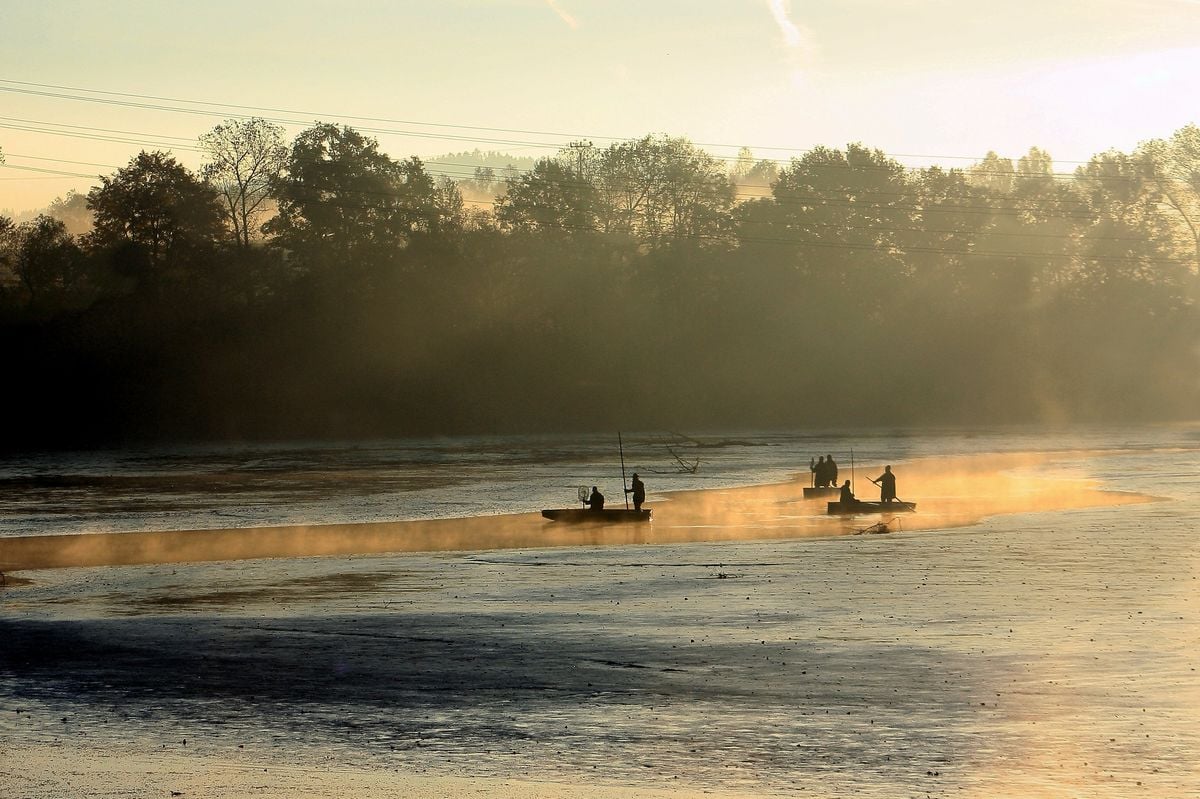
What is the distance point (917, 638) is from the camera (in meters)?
20.8

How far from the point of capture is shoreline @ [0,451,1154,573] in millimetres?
37031

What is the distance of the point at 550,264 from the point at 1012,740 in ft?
364

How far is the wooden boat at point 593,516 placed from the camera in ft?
143

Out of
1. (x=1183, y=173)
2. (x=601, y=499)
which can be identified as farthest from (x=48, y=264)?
(x=1183, y=173)

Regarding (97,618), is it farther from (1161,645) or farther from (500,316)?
(500,316)

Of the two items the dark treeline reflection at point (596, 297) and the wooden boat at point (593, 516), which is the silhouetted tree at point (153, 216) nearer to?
the dark treeline reflection at point (596, 297)

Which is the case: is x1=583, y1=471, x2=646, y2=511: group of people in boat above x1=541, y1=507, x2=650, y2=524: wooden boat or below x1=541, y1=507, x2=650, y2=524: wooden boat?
above

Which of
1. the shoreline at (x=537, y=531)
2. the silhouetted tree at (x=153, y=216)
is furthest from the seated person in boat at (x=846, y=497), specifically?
the silhouetted tree at (x=153, y=216)

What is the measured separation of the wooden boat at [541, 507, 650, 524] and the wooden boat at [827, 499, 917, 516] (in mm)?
6433

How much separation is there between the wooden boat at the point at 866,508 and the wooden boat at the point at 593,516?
21.1 feet

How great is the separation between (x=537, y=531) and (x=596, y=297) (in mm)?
84020

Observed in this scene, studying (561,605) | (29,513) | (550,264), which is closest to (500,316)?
(550,264)

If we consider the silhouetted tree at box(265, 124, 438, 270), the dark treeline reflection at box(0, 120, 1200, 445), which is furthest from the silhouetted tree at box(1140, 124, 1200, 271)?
the silhouetted tree at box(265, 124, 438, 270)

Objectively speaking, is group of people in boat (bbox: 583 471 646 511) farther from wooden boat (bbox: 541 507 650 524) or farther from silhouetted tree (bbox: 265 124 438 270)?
silhouetted tree (bbox: 265 124 438 270)
